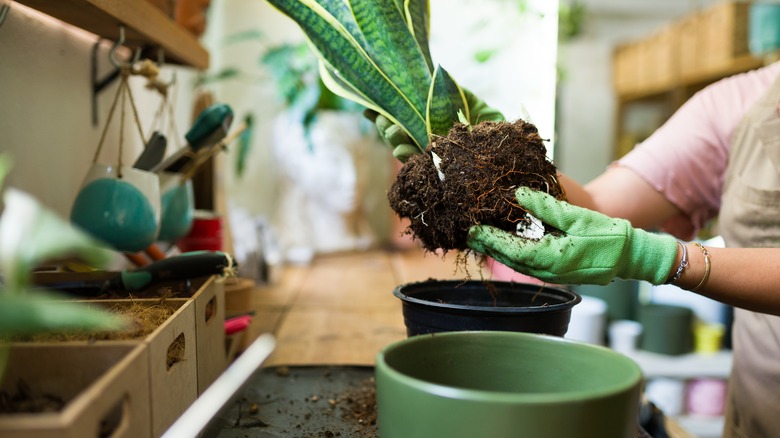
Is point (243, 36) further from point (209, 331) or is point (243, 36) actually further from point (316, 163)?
point (209, 331)

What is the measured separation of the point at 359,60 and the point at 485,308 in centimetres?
34

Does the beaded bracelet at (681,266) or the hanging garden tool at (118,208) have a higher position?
the hanging garden tool at (118,208)

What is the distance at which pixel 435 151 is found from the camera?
0.63m

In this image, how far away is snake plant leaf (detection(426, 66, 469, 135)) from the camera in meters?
0.68

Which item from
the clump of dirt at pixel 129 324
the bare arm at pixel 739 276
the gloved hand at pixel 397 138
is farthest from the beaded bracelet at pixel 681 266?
the clump of dirt at pixel 129 324

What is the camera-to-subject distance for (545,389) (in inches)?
20.3

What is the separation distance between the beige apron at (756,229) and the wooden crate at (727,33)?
1.71 meters

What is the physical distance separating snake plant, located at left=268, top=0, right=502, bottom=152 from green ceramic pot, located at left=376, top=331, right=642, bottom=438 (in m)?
0.28

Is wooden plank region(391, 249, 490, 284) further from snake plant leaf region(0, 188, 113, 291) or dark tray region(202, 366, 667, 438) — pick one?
snake plant leaf region(0, 188, 113, 291)

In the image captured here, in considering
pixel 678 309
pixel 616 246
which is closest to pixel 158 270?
pixel 616 246

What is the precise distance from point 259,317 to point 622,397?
3.10ft

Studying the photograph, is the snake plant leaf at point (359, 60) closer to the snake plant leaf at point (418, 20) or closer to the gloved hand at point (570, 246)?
the snake plant leaf at point (418, 20)

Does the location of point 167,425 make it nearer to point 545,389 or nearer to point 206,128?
point 545,389

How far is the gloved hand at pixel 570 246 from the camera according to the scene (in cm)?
61
